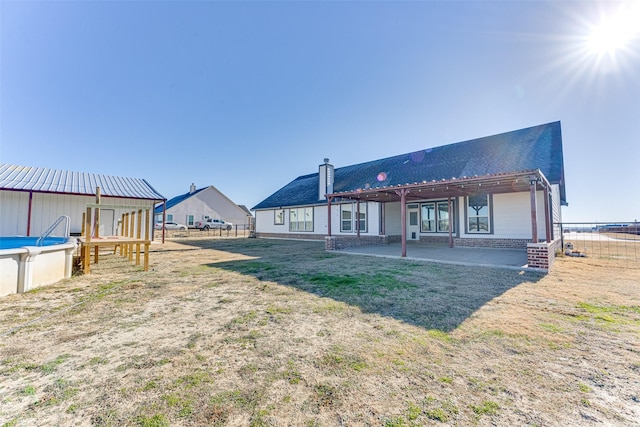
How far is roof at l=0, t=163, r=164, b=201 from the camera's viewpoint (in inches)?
496

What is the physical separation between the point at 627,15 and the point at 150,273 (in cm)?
1585

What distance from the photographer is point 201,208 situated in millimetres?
34688

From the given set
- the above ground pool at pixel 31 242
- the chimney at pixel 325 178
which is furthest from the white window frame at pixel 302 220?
the above ground pool at pixel 31 242

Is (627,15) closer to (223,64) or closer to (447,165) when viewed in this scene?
(447,165)

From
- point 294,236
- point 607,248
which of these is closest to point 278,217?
point 294,236

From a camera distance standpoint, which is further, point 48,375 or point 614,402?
point 48,375

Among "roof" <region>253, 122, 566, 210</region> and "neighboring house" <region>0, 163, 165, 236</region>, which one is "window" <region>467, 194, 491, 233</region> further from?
"neighboring house" <region>0, 163, 165, 236</region>

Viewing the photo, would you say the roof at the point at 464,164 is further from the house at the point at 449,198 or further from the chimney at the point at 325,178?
the chimney at the point at 325,178

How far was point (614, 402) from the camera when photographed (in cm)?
188

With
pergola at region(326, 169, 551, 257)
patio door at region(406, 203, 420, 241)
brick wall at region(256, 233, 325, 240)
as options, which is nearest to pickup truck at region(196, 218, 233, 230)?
brick wall at region(256, 233, 325, 240)

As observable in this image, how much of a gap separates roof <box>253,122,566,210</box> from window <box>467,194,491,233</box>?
1.21 m

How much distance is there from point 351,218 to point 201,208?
25.6 m

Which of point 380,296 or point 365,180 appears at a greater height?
point 365,180

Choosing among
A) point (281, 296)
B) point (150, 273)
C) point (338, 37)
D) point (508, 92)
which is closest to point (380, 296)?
point (281, 296)
